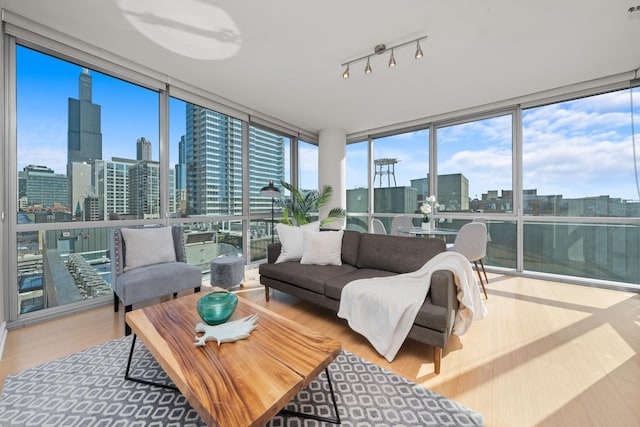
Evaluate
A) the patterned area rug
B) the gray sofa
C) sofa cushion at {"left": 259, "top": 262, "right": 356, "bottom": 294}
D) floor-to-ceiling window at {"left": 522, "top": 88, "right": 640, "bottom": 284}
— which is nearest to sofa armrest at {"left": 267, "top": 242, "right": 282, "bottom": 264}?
the gray sofa

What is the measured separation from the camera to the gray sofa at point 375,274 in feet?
5.47

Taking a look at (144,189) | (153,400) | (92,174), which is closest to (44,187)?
(92,174)

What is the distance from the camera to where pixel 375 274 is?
2.40m

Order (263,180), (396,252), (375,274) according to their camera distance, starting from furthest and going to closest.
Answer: (263,180) < (396,252) < (375,274)

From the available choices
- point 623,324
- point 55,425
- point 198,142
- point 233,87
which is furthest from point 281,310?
point 623,324

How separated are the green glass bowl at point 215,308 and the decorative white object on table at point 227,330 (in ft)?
0.12

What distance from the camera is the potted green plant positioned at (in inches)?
189

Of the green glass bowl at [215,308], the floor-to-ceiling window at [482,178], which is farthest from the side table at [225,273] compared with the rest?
the floor-to-ceiling window at [482,178]

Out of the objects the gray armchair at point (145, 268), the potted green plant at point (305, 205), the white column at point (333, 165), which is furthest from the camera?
the white column at point (333, 165)

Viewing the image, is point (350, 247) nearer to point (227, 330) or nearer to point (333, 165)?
point (227, 330)

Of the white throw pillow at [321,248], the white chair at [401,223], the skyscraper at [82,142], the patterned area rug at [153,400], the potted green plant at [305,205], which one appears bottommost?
the patterned area rug at [153,400]

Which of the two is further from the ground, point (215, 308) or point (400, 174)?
point (400, 174)

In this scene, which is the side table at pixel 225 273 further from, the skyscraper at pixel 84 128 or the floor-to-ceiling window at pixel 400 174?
the floor-to-ceiling window at pixel 400 174

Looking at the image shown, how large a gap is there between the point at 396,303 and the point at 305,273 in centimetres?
98
